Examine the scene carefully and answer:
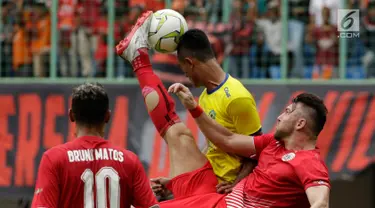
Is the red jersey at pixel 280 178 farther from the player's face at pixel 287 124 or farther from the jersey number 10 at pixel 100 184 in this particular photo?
the jersey number 10 at pixel 100 184

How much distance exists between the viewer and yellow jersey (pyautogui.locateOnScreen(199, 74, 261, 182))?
24.2 ft

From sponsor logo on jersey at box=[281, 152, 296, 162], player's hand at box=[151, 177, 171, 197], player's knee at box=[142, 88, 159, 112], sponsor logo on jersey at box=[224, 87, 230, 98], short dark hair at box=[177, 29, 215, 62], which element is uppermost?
short dark hair at box=[177, 29, 215, 62]

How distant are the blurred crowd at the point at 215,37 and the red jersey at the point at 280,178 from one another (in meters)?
4.79

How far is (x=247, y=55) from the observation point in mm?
12172

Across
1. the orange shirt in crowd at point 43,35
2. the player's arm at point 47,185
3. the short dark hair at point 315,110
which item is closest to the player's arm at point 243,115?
the short dark hair at point 315,110

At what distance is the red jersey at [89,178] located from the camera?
18.5 ft

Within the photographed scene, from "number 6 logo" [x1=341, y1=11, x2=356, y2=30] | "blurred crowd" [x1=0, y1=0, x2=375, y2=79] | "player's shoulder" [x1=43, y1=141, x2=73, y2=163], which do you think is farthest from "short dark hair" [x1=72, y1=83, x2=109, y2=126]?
"blurred crowd" [x1=0, y1=0, x2=375, y2=79]

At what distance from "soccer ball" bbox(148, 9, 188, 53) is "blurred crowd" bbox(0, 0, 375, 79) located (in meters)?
4.18

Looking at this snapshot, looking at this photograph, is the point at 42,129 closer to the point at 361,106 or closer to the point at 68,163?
the point at 361,106

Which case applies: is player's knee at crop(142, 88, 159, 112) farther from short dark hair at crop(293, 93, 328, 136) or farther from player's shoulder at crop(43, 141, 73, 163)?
player's shoulder at crop(43, 141, 73, 163)

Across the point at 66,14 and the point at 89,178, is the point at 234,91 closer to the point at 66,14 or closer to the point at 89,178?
the point at 89,178

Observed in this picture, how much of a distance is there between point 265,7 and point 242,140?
522cm

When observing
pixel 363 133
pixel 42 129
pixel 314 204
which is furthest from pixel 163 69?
pixel 314 204

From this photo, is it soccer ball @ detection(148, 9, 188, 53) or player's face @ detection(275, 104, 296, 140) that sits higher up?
soccer ball @ detection(148, 9, 188, 53)
